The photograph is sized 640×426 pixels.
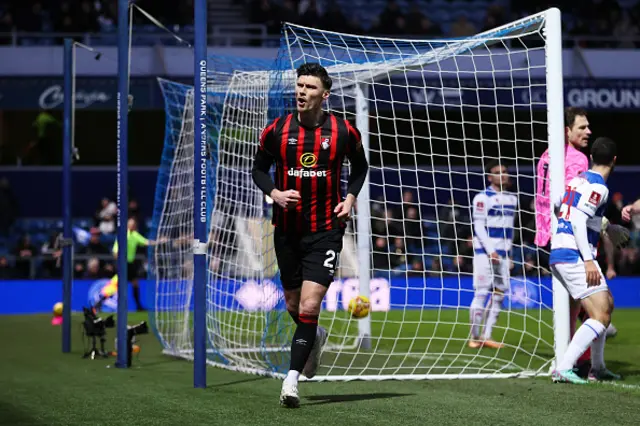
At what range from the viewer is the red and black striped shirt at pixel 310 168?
250 inches

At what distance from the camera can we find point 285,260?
254 inches

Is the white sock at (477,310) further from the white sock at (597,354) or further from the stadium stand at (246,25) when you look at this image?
the stadium stand at (246,25)

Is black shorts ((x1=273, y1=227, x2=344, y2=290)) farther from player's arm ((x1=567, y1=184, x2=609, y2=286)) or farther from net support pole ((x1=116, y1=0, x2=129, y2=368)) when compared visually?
net support pole ((x1=116, y1=0, x2=129, y2=368))

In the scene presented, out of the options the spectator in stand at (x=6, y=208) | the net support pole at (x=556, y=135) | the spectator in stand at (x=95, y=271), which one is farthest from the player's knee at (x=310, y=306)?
the spectator in stand at (x=6, y=208)

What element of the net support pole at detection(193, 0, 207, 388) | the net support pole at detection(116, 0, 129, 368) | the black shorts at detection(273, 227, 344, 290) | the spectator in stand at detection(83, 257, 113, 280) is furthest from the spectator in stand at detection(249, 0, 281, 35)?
the black shorts at detection(273, 227, 344, 290)

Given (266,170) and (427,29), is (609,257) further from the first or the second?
(427,29)

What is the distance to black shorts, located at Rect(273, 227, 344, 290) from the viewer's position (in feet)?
20.6

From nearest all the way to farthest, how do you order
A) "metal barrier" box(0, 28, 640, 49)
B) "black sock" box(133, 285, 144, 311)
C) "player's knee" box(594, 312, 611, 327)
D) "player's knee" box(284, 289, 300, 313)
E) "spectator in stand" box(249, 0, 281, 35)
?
"player's knee" box(284, 289, 300, 313) → "player's knee" box(594, 312, 611, 327) → "black sock" box(133, 285, 144, 311) → "metal barrier" box(0, 28, 640, 49) → "spectator in stand" box(249, 0, 281, 35)

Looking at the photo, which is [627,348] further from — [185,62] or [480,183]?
[185,62]

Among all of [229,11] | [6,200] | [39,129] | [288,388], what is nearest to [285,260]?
[288,388]

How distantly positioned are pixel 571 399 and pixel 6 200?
1487 centimetres

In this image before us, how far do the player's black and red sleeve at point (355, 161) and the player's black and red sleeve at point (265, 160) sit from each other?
1.50 ft

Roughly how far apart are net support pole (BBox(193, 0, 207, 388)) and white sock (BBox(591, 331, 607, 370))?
268 centimetres

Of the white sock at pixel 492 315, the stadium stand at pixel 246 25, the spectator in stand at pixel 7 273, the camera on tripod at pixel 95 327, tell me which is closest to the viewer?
the camera on tripod at pixel 95 327
